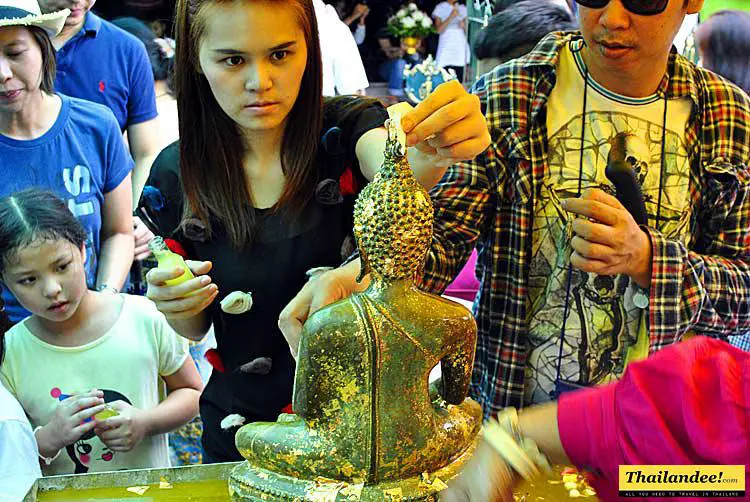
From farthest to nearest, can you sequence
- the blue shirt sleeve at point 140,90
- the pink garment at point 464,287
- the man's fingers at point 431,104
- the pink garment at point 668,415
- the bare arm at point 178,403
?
1. the pink garment at point 464,287
2. the blue shirt sleeve at point 140,90
3. the bare arm at point 178,403
4. the man's fingers at point 431,104
5. the pink garment at point 668,415

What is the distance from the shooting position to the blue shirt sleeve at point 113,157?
191 centimetres

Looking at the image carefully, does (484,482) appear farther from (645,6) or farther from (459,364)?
(645,6)

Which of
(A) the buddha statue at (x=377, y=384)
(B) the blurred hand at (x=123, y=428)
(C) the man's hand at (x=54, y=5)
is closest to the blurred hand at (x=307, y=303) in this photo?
(A) the buddha statue at (x=377, y=384)

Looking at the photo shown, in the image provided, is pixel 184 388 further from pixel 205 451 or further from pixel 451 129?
pixel 451 129

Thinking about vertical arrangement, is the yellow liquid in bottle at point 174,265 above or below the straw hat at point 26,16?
below

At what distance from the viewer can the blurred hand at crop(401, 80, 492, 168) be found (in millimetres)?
1065

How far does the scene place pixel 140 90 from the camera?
6.91 ft

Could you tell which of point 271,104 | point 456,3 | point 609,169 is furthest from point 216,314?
point 456,3

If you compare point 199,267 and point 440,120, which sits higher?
point 440,120

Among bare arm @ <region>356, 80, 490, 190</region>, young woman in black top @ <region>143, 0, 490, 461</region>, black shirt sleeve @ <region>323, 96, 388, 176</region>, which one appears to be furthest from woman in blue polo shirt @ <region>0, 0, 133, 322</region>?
bare arm @ <region>356, 80, 490, 190</region>

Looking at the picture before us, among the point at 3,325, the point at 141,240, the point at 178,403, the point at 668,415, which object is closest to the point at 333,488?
the point at 668,415

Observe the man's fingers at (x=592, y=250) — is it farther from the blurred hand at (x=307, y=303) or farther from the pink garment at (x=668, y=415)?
the blurred hand at (x=307, y=303)

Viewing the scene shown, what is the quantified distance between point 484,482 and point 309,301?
33 centimetres

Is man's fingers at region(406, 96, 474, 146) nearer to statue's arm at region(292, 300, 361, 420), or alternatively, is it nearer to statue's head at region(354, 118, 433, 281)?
statue's head at region(354, 118, 433, 281)
